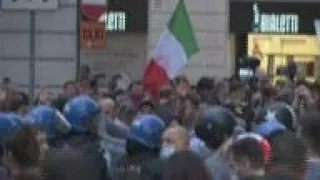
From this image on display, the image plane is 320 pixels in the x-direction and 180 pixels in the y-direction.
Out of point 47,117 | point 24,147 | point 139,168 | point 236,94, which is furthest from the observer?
point 236,94

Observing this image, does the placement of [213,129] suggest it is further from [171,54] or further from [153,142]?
[171,54]

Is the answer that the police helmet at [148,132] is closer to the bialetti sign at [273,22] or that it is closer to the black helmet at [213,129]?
the black helmet at [213,129]

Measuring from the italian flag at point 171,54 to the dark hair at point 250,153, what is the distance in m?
8.92

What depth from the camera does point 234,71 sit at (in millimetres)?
28219

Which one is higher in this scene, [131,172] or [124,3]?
[124,3]

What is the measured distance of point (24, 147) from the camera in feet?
20.9

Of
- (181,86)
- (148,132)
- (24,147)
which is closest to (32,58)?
(181,86)

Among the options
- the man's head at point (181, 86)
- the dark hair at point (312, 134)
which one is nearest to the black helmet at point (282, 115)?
the dark hair at point (312, 134)

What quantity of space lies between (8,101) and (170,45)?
4.78 meters

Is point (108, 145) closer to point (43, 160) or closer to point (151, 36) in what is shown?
point (43, 160)

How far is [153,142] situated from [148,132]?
8cm

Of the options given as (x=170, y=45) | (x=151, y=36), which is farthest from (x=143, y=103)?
(x=151, y=36)

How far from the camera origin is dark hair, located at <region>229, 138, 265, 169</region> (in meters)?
6.52

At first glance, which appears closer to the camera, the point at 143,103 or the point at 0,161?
the point at 0,161
